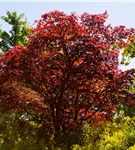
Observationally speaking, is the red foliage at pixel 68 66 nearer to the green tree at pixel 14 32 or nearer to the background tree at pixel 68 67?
the background tree at pixel 68 67

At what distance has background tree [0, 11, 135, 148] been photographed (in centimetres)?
881

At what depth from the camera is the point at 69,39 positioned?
8.92m

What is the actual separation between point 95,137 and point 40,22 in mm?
4497

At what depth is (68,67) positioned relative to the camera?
903cm

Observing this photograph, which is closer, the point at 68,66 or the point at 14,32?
the point at 68,66

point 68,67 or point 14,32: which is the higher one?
point 14,32

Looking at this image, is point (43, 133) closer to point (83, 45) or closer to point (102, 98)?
point (102, 98)

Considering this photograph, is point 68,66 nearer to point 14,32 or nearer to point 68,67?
point 68,67

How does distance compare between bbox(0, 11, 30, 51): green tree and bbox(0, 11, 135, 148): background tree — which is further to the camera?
bbox(0, 11, 30, 51): green tree

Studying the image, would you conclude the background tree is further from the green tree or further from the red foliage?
the green tree

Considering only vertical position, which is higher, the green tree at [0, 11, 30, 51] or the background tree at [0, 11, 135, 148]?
the green tree at [0, 11, 30, 51]

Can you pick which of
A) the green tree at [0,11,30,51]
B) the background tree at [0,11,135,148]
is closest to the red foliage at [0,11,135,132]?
the background tree at [0,11,135,148]

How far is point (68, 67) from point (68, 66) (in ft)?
0.10

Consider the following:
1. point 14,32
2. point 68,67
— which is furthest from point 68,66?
point 14,32
